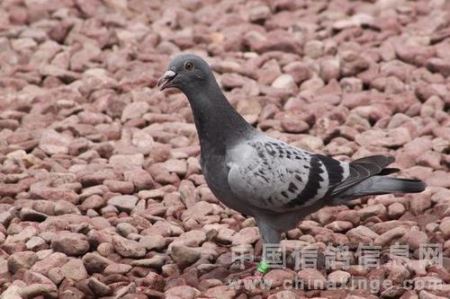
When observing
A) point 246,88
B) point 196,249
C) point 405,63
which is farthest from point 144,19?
point 196,249

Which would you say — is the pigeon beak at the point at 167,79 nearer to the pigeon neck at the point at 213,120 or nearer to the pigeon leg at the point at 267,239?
the pigeon neck at the point at 213,120

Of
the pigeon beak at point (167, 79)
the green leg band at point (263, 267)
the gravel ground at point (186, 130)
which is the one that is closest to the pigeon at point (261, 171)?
the pigeon beak at point (167, 79)

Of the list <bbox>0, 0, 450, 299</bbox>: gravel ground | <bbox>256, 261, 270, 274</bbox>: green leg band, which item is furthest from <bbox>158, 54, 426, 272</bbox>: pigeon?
<bbox>0, 0, 450, 299</bbox>: gravel ground

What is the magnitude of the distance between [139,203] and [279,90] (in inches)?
71.5

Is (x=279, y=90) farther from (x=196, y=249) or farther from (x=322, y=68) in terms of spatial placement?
(x=196, y=249)

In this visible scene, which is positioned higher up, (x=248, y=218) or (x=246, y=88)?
(x=246, y=88)

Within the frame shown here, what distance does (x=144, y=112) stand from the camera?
737cm

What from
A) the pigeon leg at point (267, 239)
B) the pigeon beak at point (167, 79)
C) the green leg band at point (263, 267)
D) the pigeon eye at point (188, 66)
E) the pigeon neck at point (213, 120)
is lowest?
the green leg band at point (263, 267)

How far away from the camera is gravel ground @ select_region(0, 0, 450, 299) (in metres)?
5.39

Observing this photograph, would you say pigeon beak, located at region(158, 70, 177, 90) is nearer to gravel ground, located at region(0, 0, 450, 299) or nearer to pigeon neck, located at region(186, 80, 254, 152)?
pigeon neck, located at region(186, 80, 254, 152)

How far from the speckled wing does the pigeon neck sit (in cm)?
8

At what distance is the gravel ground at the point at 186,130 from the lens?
5395mm

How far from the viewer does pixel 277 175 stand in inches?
210

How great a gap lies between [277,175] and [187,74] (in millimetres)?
716
